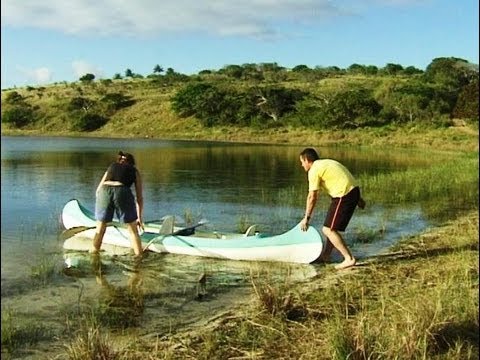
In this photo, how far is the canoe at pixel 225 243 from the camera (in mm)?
8461

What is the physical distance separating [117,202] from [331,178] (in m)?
2.95

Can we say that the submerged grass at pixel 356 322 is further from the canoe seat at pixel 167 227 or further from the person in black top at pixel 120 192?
the canoe seat at pixel 167 227

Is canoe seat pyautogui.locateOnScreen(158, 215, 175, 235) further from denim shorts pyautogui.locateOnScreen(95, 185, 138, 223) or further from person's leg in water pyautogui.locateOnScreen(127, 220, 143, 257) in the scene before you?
denim shorts pyautogui.locateOnScreen(95, 185, 138, 223)

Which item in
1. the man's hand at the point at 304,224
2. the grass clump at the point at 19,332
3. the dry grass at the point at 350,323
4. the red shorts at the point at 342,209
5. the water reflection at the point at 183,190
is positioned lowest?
the water reflection at the point at 183,190

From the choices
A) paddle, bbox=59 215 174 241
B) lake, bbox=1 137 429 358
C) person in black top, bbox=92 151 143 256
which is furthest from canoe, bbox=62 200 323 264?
person in black top, bbox=92 151 143 256

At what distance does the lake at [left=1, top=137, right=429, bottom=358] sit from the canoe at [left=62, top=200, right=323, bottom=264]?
0.16 metres

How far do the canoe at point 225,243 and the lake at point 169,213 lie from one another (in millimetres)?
159

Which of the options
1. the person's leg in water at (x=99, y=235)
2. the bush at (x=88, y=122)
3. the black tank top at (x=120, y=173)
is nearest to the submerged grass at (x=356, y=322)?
the black tank top at (x=120, y=173)

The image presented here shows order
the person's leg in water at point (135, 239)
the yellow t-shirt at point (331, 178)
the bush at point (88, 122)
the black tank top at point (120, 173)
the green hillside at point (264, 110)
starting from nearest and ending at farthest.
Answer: the yellow t-shirt at point (331, 178) → the black tank top at point (120, 173) → the person's leg in water at point (135, 239) → the green hillside at point (264, 110) → the bush at point (88, 122)

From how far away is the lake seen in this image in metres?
7.13

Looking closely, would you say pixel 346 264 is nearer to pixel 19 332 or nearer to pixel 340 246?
pixel 340 246

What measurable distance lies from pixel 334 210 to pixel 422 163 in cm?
1984

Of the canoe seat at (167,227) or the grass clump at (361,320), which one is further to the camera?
the canoe seat at (167,227)

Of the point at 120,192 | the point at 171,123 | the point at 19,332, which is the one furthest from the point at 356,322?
the point at 171,123
